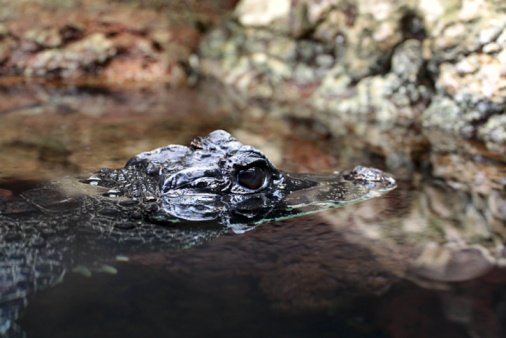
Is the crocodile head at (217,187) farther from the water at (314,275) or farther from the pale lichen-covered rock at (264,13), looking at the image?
the pale lichen-covered rock at (264,13)

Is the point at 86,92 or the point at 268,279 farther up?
the point at 86,92

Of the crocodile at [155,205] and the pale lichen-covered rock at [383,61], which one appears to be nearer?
the crocodile at [155,205]

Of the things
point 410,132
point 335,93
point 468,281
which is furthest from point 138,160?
point 335,93

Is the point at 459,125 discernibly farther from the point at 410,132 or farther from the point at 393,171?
the point at 393,171

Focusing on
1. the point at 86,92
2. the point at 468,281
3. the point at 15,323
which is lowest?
the point at 468,281

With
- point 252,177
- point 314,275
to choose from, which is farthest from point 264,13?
point 314,275

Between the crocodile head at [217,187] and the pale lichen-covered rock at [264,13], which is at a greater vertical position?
the pale lichen-covered rock at [264,13]

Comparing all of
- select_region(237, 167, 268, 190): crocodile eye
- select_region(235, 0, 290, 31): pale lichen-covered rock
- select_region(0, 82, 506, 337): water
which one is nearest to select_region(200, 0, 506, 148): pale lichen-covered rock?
select_region(235, 0, 290, 31): pale lichen-covered rock

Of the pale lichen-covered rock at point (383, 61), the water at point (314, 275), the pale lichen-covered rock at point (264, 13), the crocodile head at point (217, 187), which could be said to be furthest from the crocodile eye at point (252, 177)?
the pale lichen-covered rock at point (264, 13)
